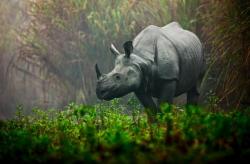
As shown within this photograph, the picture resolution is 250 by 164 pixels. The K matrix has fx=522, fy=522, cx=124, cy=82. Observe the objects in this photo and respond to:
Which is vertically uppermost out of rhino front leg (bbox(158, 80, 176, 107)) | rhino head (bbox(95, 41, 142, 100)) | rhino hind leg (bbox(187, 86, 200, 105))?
rhino head (bbox(95, 41, 142, 100))

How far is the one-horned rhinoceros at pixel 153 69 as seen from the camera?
693 centimetres

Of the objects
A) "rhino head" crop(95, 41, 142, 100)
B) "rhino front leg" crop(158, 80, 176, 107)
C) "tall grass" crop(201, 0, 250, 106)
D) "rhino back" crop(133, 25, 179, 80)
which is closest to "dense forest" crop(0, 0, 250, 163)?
"tall grass" crop(201, 0, 250, 106)

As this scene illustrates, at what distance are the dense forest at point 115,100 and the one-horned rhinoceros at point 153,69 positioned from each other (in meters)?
0.31

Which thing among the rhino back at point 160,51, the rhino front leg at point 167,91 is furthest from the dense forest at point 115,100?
the rhino back at point 160,51

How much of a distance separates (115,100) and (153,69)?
0.87 meters

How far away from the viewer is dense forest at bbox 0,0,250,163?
3199mm

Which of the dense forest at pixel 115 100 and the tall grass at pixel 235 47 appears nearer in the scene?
the dense forest at pixel 115 100

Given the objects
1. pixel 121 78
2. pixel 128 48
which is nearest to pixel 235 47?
pixel 128 48

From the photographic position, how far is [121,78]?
22.8ft

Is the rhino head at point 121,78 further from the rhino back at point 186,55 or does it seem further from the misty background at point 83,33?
the misty background at point 83,33

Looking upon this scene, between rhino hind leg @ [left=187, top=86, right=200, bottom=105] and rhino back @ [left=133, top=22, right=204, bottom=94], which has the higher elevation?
rhino back @ [left=133, top=22, right=204, bottom=94]

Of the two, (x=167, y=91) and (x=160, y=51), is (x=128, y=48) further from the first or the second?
(x=167, y=91)

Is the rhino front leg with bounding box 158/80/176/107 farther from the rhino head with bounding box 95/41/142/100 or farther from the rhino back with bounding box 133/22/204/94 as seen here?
the rhino head with bounding box 95/41/142/100

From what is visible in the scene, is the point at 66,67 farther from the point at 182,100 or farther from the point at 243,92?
the point at 243,92
